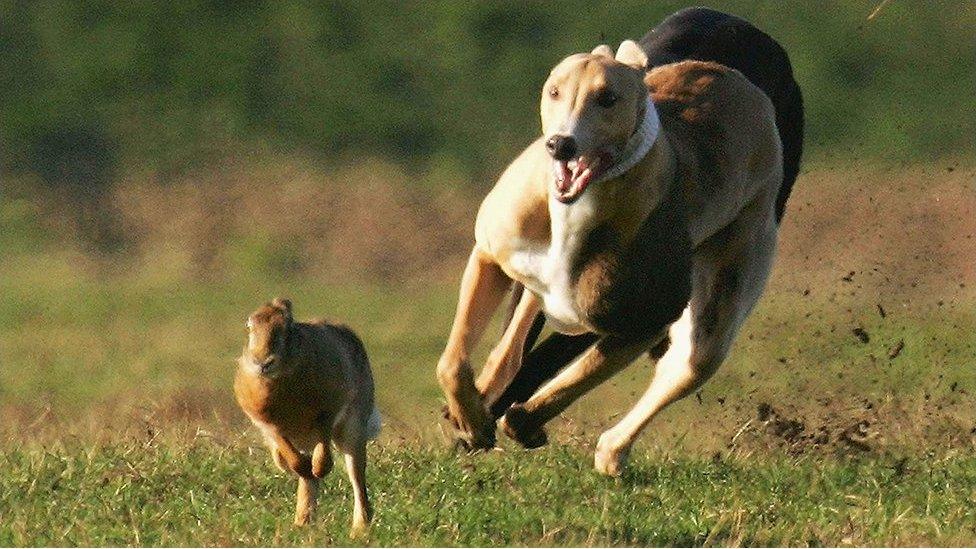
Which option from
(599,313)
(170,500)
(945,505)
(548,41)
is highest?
(599,313)

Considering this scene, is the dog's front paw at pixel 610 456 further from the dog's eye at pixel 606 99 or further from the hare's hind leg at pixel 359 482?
the dog's eye at pixel 606 99

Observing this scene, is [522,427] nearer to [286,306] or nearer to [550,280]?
[550,280]

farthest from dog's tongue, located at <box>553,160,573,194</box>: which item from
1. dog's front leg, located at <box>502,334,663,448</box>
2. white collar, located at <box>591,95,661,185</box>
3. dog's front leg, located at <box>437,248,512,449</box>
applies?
dog's front leg, located at <box>502,334,663,448</box>

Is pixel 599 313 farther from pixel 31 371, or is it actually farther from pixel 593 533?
pixel 31 371

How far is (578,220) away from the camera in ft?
23.6

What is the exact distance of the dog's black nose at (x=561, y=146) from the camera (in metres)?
6.79

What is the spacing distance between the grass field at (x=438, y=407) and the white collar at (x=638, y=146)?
0.96 m

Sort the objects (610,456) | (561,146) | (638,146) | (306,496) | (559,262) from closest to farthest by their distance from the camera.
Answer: (561,146)
(638,146)
(559,262)
(306,496)
(610,456)

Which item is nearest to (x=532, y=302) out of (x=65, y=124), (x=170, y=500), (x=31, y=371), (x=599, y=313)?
(x=599, y=313)

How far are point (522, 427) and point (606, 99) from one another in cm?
110

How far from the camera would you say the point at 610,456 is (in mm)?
8148

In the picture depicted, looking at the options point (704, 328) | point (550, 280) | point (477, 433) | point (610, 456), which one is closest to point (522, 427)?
point (477, 433)

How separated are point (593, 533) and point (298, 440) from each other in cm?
88

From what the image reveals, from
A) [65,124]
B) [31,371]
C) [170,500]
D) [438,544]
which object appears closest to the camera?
[438,544]
